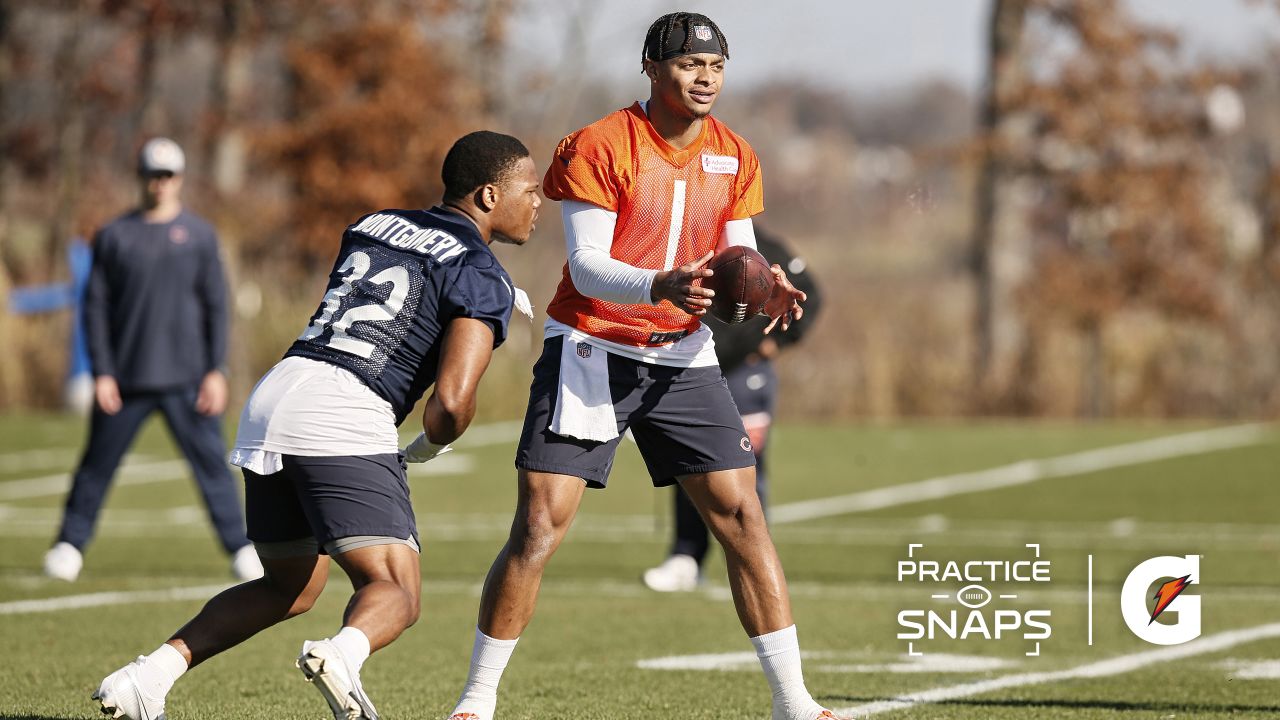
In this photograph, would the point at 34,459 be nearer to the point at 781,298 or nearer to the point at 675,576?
the point at 675,576

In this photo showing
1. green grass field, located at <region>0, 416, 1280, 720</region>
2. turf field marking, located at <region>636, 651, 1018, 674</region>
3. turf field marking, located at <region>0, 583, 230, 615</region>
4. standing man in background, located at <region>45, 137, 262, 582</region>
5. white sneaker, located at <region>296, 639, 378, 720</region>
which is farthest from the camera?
standing man in background, located at <region>45, 137, 262, 582</region>

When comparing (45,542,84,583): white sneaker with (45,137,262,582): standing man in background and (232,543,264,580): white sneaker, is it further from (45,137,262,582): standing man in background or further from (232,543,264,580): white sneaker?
(232,543,264,580): white sneaker

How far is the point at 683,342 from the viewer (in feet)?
20.0

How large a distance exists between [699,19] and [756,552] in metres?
1.71

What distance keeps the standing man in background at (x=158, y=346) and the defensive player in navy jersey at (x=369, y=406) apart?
489 cm

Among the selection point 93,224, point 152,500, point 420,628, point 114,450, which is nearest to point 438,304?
point 420,628

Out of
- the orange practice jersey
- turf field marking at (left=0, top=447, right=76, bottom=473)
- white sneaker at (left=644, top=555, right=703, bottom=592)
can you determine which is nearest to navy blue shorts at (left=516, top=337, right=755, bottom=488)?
the orange practice jersey

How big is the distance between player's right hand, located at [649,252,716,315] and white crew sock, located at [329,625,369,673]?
1311 millimetres

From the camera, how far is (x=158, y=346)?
10742mm

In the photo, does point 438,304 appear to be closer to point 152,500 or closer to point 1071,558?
point 1071,558

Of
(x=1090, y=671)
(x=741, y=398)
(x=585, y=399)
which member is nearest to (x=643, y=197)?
(x=585, y=399)

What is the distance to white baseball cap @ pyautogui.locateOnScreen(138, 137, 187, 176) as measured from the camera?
1052cm

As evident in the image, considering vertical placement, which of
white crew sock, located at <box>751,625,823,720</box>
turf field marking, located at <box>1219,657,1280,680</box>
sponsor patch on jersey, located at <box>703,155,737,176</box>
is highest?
sponsor patch on jersey, located at <box>703,155,737,176</box>

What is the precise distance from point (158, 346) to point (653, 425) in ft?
17.9
